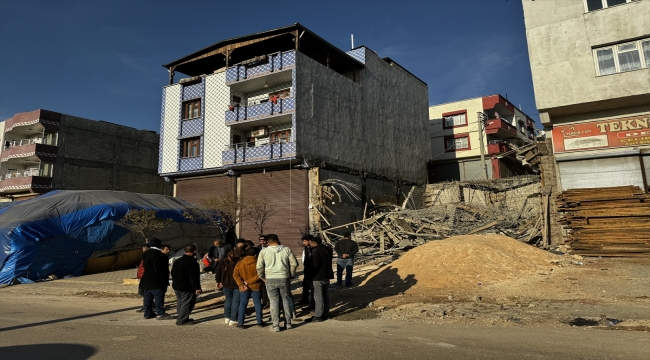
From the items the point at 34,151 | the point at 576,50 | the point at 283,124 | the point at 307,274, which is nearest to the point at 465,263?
the point at 307,274

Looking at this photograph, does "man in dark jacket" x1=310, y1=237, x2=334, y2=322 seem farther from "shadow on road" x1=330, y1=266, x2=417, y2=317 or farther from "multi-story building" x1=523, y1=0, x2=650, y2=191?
"multi-story building" x1=523, y1=0, x2=650, y2=191

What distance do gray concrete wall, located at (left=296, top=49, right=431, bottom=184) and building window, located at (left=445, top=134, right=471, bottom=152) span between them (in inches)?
235

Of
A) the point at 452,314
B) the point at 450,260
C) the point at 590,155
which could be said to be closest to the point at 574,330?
the point at 452,314

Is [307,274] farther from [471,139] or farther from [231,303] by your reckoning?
[471,139]

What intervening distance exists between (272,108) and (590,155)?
16.7 m

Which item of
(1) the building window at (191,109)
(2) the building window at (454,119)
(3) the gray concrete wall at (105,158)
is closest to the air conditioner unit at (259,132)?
(1) the building window at (191,109)

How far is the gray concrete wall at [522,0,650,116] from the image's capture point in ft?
51.0

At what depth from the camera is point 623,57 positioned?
15.8 meters

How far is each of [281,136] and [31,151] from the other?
2639 centimetres

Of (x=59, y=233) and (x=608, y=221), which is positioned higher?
(x=59, y=233)

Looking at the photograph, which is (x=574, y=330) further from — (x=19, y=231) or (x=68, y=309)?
(x=19, y=231)

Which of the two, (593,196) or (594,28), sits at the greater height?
(594,28)

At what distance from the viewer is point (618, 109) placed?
651 inches

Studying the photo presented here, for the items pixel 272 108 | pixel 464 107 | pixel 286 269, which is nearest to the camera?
pixel 286 269
